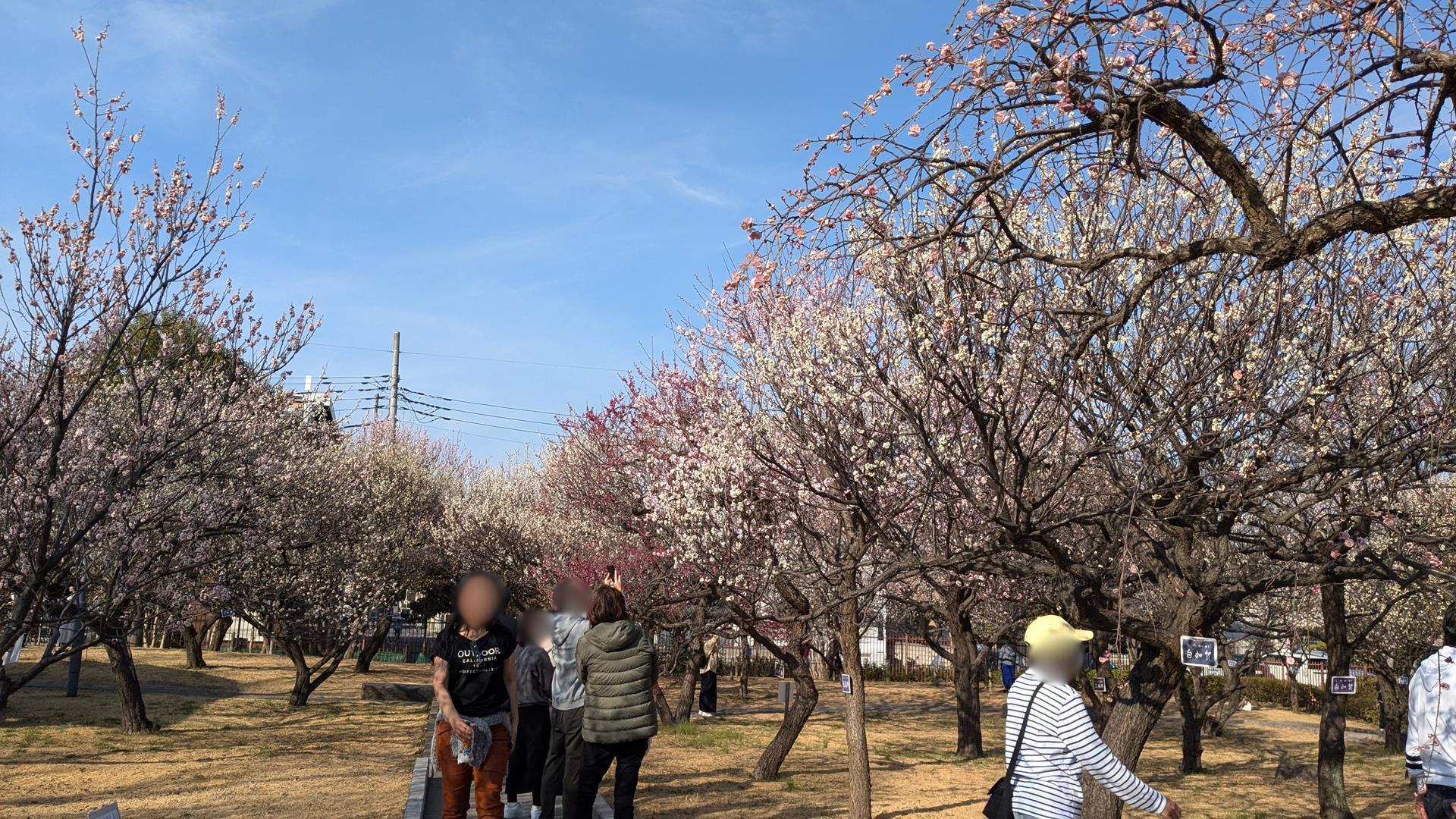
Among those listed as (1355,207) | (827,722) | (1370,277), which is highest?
(1370,277)

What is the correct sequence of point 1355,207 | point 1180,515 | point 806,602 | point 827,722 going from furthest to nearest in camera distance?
point 827,722 → point 806,602 → point 1180,515 → point 1355,207

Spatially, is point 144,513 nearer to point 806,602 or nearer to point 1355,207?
point 806,602

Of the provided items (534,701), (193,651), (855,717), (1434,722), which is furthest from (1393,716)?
(193,651)

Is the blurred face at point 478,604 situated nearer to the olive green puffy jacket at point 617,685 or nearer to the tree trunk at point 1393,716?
the olive green puffy jacket at point 617,685

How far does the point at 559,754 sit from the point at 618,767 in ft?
3.70

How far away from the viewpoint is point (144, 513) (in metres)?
10.5

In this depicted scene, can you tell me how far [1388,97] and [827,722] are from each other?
62.4 feet

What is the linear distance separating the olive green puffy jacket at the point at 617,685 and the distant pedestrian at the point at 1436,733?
384 cm

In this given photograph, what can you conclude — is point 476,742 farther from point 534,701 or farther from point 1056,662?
point 1056,662

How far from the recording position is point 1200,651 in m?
7.30

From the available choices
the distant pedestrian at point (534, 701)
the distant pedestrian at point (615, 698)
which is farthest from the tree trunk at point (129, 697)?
the distant pedestrian at point (615, 698)

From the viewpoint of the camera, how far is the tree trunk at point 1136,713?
8461 millimetres

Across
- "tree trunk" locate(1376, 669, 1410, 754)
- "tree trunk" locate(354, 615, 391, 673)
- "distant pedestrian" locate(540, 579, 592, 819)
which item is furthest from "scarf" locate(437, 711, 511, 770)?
"tree trunk" locate(1376, 669, 1410, 754)

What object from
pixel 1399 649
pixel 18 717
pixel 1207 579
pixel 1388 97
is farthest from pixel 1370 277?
pixel 18 717
